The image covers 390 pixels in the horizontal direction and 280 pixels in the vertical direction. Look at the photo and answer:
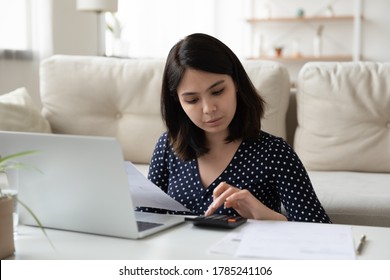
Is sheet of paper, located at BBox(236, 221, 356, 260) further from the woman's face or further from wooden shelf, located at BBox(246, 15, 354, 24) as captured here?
wooden shelf, located at BBox(246, 15, 354, 24)

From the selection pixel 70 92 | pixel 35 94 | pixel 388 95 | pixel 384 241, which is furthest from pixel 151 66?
pixel 384 241

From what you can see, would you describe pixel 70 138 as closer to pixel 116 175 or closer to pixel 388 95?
pixel 116 175

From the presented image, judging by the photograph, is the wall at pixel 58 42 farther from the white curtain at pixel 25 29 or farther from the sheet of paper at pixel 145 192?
the sheet of paper at pixel 145 192

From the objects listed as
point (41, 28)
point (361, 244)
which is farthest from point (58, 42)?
point (361, 244)

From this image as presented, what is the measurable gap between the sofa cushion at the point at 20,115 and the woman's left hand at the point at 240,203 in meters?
1.35

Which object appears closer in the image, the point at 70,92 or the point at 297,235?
the point at 297,235

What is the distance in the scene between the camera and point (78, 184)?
94 cm

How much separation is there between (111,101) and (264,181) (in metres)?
1.28

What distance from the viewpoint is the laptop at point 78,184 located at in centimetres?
88

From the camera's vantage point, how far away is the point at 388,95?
2252mm

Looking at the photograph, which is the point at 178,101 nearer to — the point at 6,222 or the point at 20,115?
the point at 6,222

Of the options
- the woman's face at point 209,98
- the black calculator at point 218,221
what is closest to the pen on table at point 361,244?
the black calculator at point 218,221

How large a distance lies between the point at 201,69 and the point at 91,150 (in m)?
0.47
